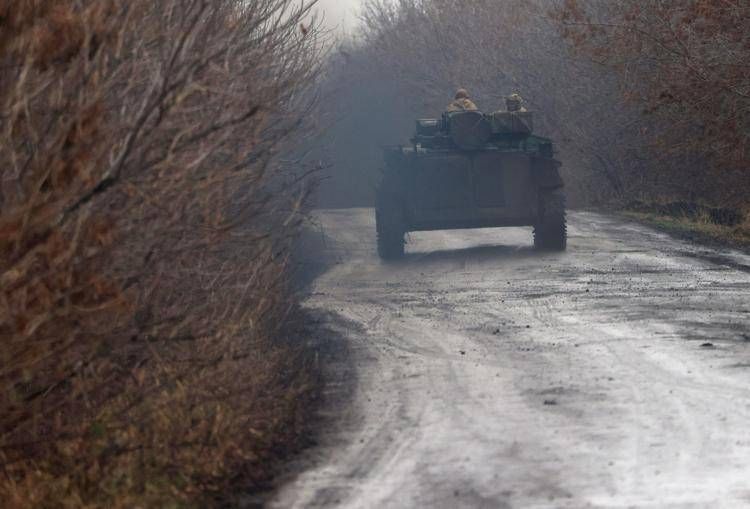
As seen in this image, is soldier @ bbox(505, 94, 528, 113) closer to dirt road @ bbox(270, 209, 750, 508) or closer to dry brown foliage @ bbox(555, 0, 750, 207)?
dry brown foliage @ bbox(555, 0, 750, 207)

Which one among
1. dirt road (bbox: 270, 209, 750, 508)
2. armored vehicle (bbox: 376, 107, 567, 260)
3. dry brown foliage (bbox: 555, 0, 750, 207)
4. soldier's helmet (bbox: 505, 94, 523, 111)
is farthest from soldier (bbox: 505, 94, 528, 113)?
dirt road (bbox: 270, 209, 750, 508)

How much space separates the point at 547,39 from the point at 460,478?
32550mm

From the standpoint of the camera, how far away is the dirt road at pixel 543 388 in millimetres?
7020

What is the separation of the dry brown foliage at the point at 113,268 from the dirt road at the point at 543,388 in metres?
0.78

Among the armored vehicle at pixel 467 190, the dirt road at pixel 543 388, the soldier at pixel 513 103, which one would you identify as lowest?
the dirt road at pixel 543 388

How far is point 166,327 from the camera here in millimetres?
7836

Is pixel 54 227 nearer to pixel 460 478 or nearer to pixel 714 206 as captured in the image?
pixel 460 478

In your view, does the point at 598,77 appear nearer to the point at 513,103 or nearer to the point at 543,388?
the point at 513,103

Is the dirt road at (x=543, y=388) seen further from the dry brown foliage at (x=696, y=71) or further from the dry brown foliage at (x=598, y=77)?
the dry brown foliage at (x=598, y=77)

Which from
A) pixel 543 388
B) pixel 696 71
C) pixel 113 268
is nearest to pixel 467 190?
pixel 696 71

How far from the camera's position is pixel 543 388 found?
31.9 ft

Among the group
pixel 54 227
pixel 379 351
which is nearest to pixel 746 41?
pixel 379 351

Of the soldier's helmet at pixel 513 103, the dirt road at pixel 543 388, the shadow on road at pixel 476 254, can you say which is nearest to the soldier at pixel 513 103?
the soldier's helmet at pixel 513 103

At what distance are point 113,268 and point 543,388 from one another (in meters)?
3.51
